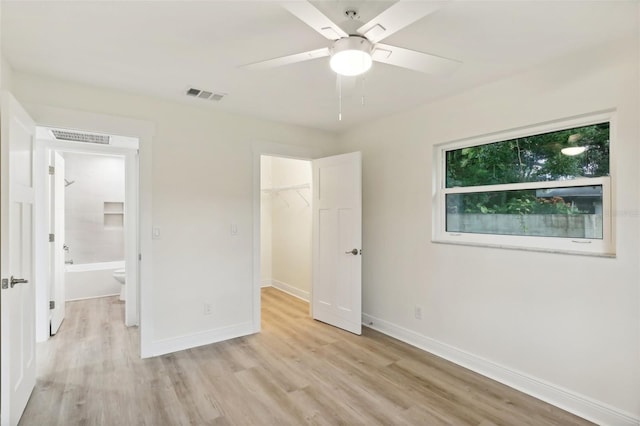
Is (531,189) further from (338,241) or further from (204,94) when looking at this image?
(204,94)

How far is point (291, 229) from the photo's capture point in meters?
5.43

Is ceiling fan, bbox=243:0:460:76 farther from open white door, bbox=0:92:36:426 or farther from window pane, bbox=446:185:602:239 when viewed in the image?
open white door, bbox=0:92:36:426

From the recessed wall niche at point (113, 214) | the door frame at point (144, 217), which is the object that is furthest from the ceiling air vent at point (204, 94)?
the recessed wall niche at point (113, 214)

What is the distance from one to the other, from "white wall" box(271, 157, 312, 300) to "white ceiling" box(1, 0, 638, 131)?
239cm

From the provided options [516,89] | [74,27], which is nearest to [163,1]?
[74,27]

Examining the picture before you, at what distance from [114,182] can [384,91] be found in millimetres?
5098

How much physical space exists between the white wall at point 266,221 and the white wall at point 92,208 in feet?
8.19

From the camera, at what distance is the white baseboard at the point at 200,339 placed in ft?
10.1

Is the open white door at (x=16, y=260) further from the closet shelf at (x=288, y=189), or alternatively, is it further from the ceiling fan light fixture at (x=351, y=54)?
the closet shelf at (x=288, y=189)

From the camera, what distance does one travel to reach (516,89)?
8.31 feet

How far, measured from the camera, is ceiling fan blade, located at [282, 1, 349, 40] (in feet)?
4.08

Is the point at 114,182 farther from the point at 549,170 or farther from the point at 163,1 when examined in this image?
the point at 549,170

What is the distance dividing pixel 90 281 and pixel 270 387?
170 inches

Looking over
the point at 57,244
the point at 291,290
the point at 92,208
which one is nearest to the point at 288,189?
the point at 291,290
